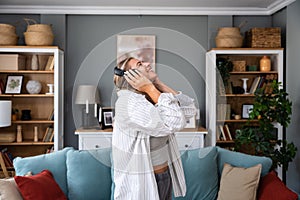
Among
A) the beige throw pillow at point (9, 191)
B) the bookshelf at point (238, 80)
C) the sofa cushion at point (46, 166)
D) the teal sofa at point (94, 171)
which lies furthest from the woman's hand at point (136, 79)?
the bookshelf at point (238, 80)

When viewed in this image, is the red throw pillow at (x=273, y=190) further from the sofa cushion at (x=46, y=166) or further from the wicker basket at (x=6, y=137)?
the wicker basket at (x=6, y=137)

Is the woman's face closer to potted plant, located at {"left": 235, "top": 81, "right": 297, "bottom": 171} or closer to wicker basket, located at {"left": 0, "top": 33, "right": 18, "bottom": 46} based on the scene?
potted plant, located at {"left": 235, "top": 81, "right": 297, "bottom": 171}

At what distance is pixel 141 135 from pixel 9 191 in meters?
1.69

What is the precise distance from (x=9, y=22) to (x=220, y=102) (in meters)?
4.11

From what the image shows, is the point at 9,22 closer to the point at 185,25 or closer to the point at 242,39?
the point at 185,25

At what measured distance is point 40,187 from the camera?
2908 millimetres

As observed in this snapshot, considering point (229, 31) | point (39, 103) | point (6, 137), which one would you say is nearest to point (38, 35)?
point (39, 103)

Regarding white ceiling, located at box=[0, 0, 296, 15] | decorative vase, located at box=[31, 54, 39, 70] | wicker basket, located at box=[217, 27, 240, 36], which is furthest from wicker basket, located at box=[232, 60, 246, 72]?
decorative vase, located at box=[31, 54, 39, 70]

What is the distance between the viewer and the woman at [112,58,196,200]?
1.30 metres

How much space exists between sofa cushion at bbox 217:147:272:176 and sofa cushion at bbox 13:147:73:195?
1325mm

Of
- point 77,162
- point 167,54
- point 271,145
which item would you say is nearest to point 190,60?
point 167,54

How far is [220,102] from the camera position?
1.67 metres

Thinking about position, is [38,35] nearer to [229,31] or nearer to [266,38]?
[229,31]

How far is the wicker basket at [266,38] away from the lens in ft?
15.5
